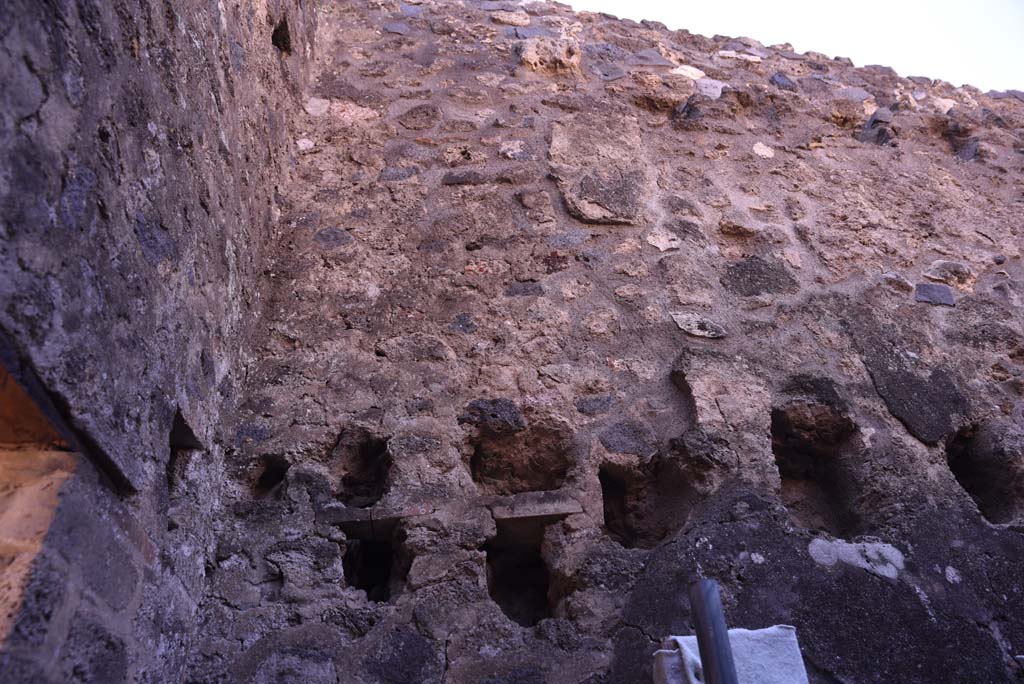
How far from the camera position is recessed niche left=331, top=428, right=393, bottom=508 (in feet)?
7.32

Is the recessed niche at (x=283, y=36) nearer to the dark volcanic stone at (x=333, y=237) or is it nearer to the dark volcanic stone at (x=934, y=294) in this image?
the dark volcanic stone at (x=333, y=237)

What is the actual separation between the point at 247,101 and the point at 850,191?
2.21 meters

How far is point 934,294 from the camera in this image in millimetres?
3029

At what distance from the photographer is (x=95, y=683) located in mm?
1425

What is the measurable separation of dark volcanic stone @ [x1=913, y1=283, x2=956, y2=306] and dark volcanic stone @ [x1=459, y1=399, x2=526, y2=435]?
1.49 m

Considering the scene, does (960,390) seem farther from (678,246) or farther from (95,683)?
(95,683)

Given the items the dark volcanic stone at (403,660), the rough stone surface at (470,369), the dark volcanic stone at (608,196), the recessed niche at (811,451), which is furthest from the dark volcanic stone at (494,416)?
the dark volcanic stone at (608,196)

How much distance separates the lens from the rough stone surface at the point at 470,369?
1.55 m

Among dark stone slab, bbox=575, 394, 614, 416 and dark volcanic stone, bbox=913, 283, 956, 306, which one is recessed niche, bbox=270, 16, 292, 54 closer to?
dark stone slab, bbox=575, 394, 614, 416

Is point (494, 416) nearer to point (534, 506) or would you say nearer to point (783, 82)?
point (534, 506)

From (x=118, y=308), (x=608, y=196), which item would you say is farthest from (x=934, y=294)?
(x=118, y=308)

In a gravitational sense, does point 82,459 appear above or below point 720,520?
above

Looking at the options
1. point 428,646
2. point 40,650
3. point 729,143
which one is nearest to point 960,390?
point 729,143

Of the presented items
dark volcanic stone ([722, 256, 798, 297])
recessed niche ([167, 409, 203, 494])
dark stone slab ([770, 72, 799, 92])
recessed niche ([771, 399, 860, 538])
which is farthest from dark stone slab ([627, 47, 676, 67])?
recessed niche ([167, 409, 203, 494])
